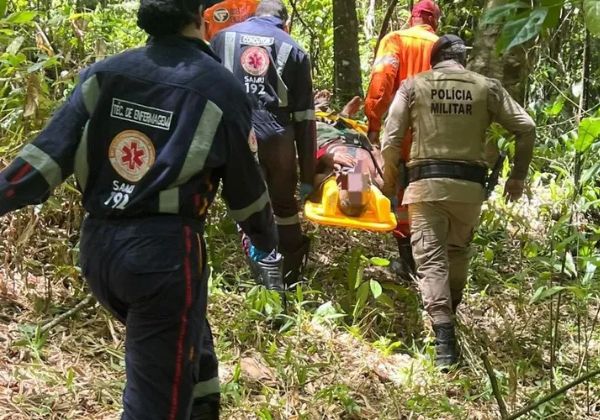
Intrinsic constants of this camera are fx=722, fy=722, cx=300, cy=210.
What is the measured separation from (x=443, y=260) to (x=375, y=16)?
766 cm

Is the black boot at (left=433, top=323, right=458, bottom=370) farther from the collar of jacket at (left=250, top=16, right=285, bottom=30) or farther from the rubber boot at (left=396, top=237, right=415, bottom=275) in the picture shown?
the collar of jacket at (left=250, top=16, right=285, bottom=30)

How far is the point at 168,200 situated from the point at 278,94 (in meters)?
2.27

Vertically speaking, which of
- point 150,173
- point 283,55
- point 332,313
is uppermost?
point 283,55

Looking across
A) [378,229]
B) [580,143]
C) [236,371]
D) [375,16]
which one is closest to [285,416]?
[236,371]

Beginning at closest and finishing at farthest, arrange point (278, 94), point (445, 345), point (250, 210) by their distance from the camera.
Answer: point (250, 210)
point (445, 345)
point (278, 94)

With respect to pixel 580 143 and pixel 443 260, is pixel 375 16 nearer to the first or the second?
pixel 443 260

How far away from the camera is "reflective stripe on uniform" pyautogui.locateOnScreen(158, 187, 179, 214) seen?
228 centimetres

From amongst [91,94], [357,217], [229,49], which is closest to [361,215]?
[357,217]

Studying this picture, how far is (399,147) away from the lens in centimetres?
444

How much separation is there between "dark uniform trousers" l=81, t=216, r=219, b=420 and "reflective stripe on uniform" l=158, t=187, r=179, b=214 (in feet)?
0.10

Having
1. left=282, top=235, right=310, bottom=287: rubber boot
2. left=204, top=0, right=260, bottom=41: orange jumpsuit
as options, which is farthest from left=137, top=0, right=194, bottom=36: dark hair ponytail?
left=204, top=0, right=260, bottom=41: orange jumpsuit

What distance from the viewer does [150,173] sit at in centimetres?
225

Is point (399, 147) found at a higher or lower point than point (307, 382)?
higher

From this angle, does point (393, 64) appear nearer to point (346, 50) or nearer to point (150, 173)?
point (346, 50)
